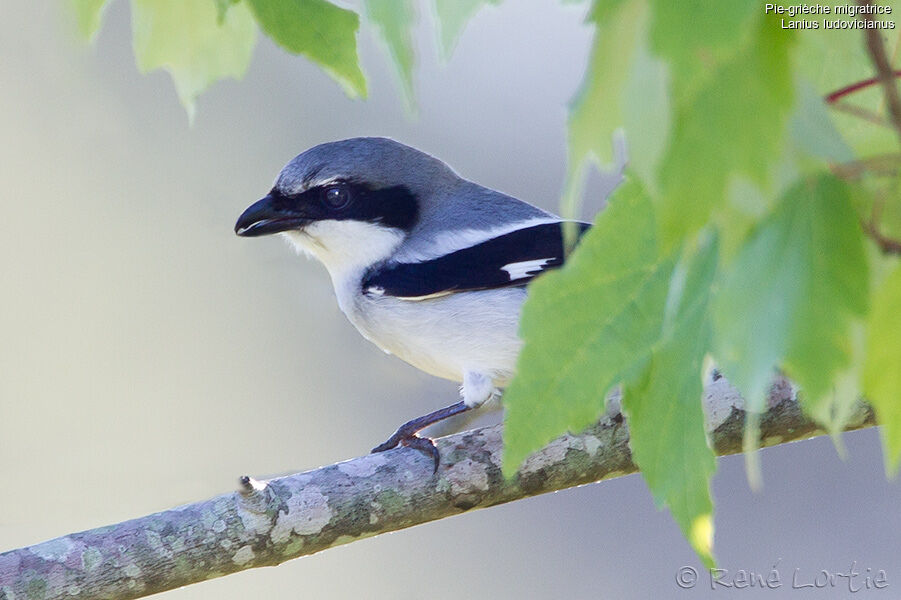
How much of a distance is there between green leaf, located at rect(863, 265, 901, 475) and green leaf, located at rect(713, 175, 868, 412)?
4cm

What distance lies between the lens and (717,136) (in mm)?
799

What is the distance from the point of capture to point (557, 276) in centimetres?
117

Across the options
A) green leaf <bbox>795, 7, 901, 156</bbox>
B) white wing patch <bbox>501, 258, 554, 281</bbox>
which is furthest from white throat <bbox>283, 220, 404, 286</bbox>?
green leaf <bbox>795, 7, 901, 156</bbox>

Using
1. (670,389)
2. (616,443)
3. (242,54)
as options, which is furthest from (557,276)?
(616,443)

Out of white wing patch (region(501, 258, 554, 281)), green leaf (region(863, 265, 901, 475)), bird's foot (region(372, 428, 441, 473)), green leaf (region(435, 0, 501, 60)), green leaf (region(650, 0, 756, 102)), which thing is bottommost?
bird's foot (region(372, 428, 441, 473))

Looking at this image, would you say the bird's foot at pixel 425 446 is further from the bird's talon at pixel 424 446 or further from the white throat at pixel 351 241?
the white throat at pixel 351 241

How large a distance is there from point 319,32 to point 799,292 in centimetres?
90

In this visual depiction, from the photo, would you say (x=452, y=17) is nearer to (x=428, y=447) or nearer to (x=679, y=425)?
(x=679, y=425)

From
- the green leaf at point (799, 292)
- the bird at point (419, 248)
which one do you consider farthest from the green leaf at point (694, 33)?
the bird at point (419, 248)

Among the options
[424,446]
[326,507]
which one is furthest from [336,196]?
[326,507]

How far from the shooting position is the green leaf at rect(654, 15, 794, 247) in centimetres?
79

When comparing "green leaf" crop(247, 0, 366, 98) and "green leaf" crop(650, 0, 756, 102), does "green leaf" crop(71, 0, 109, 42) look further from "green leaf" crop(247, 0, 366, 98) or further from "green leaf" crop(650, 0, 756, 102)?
"green leaf" crop(650, 0, 756, 102)

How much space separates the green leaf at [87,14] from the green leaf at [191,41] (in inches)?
2.9

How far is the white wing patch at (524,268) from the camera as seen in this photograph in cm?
290
